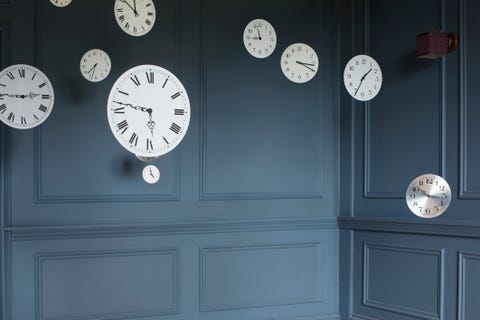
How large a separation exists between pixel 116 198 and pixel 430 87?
7.17 ft

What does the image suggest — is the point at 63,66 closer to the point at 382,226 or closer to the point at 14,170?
the point at 14,170

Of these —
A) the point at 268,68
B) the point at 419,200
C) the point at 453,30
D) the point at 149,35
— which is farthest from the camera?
the point at 268,68

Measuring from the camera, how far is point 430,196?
10.5 ft

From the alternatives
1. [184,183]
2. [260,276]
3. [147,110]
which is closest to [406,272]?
[260,276]

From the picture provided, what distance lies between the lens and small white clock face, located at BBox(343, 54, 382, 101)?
138 inches

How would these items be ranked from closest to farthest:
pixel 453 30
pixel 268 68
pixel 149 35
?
1. pixel 453 30
2. pixel 149 35
3. pixel 268 68

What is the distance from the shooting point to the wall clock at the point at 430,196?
3148 millimetres

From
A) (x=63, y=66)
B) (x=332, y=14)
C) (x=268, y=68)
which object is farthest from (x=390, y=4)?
(x=63, y=66)

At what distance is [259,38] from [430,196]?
154 centimetres

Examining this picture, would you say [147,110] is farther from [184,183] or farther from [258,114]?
[258,114]

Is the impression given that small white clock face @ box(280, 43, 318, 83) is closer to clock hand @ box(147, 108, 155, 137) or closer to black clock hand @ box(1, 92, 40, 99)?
clock hand @ box(147, 108, 155, 137)

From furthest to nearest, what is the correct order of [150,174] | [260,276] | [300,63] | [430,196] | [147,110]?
[260,276], [300,63], [150,174], [430,196], [147,110]

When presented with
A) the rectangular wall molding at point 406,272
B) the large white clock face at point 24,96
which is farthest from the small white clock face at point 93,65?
the rectangular wall molding at point 406,272

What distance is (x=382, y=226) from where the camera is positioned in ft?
12.7
